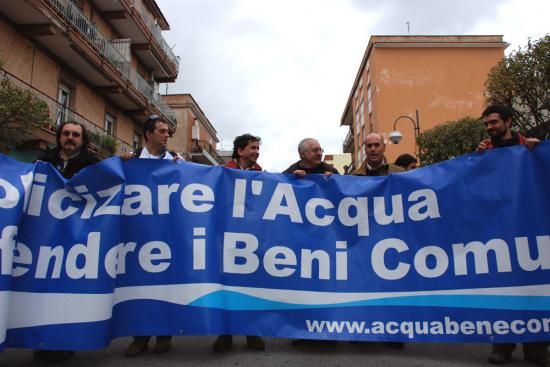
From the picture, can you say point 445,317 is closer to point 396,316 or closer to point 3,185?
point 396,316

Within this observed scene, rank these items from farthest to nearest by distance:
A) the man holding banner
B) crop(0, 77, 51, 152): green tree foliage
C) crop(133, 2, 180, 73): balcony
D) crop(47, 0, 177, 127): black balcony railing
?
crop(133, 2, 180, 73): balcony
crop(47, 0, 177, 127): black balcony railing
crop(0, 77, 51, 152): green tree foliage
the man holding banner

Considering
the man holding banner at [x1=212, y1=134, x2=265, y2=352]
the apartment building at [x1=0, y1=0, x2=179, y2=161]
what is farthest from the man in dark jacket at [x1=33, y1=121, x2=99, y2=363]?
the apartment building at [x1=0, y1=0, x2=179, y2=161]

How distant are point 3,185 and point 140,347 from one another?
156 centimetres

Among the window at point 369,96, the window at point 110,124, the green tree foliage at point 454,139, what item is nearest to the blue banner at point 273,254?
the green tree foliage at point 454,139

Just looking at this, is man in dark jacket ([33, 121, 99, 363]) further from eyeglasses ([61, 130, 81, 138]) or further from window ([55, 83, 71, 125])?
window ([55, 83, 71, 125])

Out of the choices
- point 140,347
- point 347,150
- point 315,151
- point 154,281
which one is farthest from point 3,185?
point 347,150

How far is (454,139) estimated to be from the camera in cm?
1867

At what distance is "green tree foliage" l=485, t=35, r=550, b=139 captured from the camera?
1284 cm

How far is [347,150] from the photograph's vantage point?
47.6 meters

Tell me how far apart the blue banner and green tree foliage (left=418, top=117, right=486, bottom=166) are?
15703 mm

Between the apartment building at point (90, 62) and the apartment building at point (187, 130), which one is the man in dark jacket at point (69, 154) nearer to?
the apartment building at point (90, 62)

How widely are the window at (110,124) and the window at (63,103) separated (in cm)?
287

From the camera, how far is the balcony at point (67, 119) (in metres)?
12.7

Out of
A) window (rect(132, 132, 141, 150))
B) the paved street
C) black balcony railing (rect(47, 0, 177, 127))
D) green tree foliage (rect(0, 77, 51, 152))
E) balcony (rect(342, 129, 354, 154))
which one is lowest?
the paved street
